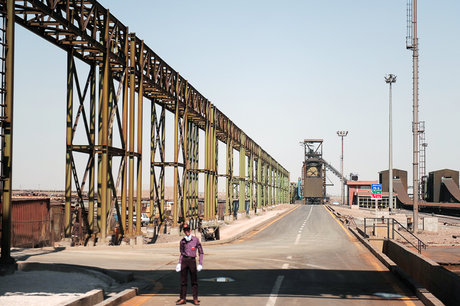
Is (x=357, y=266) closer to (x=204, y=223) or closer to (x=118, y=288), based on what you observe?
(x=118, y=288)

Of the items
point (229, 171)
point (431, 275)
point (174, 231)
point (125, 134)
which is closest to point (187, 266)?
point (431, 275)

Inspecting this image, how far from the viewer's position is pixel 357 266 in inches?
725

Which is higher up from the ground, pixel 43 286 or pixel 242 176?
pixel 242 176

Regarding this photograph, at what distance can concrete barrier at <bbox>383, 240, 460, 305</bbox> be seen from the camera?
397 inches

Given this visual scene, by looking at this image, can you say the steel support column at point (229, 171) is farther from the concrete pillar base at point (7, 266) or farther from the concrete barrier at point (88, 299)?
the concrete barrier at point (88, 299)

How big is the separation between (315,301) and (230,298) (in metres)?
1.89

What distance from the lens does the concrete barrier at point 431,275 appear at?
10.1 meters

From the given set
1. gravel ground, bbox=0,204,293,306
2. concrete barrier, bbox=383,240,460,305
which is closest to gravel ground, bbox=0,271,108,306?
gravel ground, bbox=0,204,293,306

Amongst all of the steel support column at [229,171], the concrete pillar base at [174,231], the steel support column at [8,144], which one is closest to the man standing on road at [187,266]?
the steel support column at [8,144]

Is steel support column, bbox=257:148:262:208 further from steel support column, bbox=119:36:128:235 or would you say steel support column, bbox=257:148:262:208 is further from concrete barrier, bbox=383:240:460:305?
concrete barrier, bbox=383:240:460:305

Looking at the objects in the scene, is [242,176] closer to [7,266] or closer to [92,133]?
[92,133]

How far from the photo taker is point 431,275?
12234 mm

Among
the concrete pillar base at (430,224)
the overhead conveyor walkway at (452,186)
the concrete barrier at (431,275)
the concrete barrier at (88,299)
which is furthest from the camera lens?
the overhead conveyor walkway at (452,186)

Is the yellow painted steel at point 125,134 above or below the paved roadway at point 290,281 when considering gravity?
above
